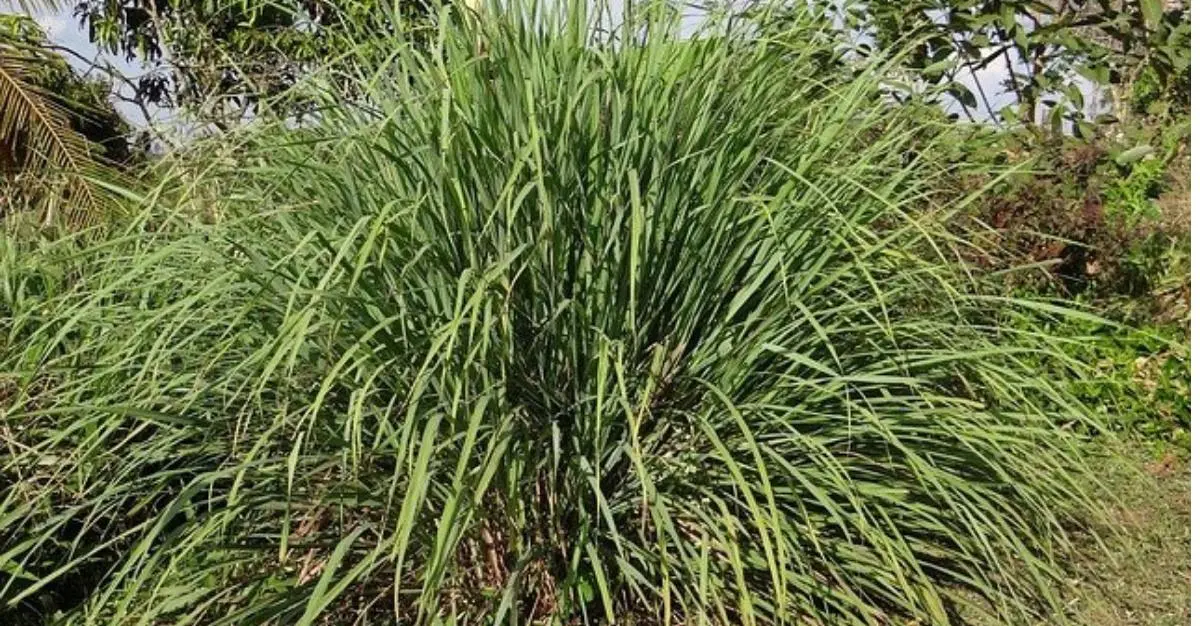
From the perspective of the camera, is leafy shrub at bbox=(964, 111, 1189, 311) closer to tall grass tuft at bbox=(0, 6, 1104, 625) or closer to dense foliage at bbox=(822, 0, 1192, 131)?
dense foliage at bbox=(822, 0, 1192, 131)

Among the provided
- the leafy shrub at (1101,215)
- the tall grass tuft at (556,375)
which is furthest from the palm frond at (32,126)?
the leafy shrub at (1101,215)

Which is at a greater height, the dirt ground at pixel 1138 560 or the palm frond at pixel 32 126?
the palm frond at pixel 32 126

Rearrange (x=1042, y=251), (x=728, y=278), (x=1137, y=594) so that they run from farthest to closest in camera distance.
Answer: (x=1042, y=251)
(x=1137, y=594)
(x=728, y=278)

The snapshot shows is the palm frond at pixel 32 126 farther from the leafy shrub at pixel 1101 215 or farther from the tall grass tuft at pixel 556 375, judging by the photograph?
the leafy shrub at pixel 1101 215

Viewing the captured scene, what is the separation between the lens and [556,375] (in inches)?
118

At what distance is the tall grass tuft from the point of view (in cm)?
286

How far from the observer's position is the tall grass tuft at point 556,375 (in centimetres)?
286

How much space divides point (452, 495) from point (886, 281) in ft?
4.25

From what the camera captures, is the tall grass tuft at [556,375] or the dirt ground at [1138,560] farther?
the dirt ground at [1138,560]

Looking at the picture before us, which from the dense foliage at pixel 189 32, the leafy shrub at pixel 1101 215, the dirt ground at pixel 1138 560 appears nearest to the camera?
the dirt ground at pixel 1138 560

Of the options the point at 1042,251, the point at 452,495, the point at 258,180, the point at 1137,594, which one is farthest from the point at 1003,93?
the point at 452,495

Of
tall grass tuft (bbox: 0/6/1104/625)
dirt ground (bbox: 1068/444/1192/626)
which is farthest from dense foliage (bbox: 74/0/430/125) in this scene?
dirt ground (bbox: 1068/444/1192/626)

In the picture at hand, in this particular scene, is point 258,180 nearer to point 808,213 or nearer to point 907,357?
point 808,213

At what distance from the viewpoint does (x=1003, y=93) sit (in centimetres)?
565
